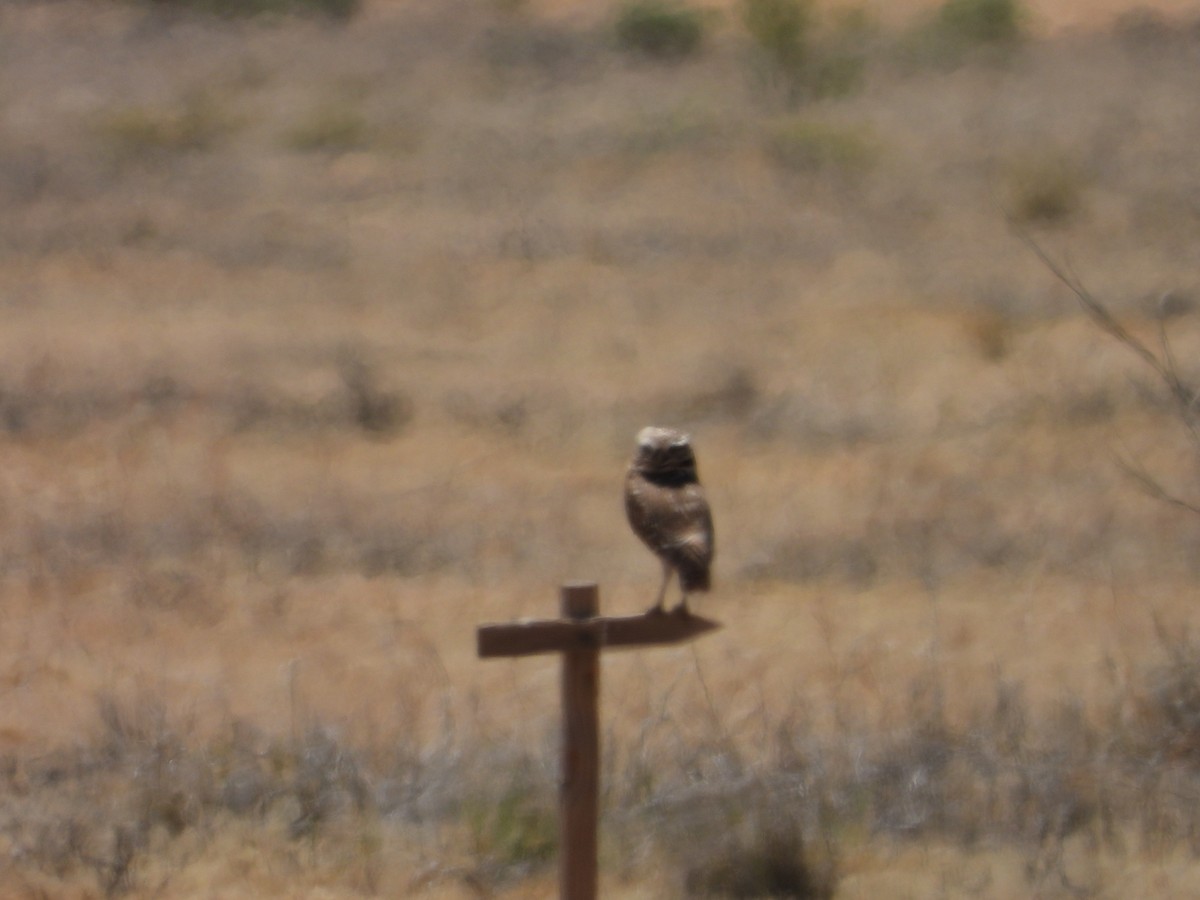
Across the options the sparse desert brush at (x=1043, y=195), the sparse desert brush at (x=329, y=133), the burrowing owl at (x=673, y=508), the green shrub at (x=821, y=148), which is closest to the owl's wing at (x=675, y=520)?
the burrowing owl at (x=673, y=508)

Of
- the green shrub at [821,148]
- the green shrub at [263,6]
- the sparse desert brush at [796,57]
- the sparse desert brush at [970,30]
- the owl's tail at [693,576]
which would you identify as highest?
the green shrub at [263,6]

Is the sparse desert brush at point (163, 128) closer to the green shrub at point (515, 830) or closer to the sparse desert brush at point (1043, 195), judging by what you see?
the sparse desert brush at point (1043, 195)

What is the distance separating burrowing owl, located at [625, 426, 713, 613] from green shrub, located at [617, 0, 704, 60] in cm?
3336

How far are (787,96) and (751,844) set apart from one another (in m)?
24.9

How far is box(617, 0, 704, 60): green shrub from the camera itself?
37.0 meters

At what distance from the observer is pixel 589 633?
3.68 meters

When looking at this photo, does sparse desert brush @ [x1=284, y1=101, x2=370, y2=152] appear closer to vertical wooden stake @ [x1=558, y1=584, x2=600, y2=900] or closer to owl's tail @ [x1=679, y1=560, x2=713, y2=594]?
owl's tail @ [x1=679, y1=560, x2=713, y2=594]

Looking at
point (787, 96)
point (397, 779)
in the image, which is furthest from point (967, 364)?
point (787, 96)

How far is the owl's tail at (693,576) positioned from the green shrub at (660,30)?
33.4m

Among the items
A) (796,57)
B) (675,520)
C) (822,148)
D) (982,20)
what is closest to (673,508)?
(675,520)

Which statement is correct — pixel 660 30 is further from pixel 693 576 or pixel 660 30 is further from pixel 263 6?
pixel 693 576

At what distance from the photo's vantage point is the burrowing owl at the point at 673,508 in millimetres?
4152

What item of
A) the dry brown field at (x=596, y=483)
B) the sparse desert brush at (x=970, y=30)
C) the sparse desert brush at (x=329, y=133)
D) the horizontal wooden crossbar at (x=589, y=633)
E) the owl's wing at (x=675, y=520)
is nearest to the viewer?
the horizontal wooden crossbar at (x=589, y=633)

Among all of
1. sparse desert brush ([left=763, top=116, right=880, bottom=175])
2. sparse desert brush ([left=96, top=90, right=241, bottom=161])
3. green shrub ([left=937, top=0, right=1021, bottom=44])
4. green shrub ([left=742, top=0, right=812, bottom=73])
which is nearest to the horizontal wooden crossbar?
sparse desert brush ([left=763, top=116, right=880, bottom=175])
